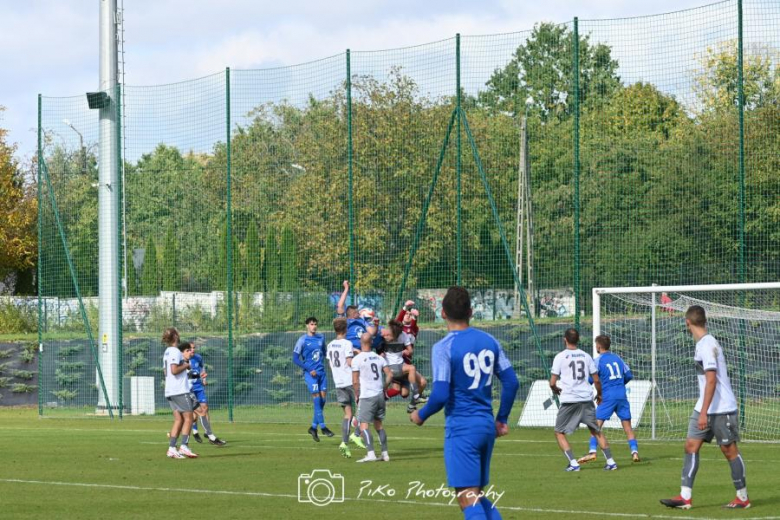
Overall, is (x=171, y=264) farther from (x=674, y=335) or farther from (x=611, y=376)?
(x=611, y=376)

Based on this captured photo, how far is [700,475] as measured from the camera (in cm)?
1589

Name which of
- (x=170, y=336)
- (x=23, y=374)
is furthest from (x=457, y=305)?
(x=23, y=374)

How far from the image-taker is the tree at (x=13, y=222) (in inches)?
2163

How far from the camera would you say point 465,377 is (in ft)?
29.6

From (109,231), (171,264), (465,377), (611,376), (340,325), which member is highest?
(109,231)

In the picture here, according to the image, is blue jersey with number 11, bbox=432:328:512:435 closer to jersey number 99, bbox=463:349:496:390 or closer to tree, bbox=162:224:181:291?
jersey number 99, bbox=463:349:496:390

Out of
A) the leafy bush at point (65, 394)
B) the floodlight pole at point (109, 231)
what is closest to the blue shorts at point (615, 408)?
the floodlight pole at point (109, 231)

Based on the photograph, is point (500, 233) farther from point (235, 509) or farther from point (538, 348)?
point (235, 509)

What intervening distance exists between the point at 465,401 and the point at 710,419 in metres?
4.64

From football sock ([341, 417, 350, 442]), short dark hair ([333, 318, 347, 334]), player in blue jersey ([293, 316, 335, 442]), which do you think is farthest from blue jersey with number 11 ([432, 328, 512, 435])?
player in blue jersey ([293, 316, 335, 442])

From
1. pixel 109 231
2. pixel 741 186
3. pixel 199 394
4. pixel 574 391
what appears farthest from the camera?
pixel 109 231

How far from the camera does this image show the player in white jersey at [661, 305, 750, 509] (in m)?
12.5

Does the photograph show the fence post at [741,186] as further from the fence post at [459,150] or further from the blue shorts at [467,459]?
the blue shorts at [467,459]

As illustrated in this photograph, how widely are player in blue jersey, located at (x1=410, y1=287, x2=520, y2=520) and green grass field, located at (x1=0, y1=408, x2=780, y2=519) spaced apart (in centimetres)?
341
